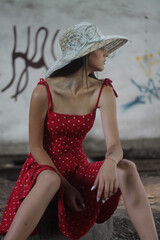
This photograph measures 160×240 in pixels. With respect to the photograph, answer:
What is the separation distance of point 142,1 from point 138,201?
529 cm

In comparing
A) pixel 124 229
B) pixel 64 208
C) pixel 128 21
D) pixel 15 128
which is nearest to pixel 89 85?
pixel 64 208

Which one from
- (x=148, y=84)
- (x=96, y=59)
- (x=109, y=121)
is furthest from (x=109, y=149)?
(x=148, y=84)

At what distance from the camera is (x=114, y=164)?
2072 millimetres

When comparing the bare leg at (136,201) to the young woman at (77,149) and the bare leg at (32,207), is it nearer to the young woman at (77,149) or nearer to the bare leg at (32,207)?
the young woman at (77,149)

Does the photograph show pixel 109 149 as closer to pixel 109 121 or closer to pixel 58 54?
pixel 109 121

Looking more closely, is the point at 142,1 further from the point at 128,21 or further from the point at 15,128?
the point at 15,128

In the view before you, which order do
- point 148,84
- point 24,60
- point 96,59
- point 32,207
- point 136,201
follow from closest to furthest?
point 32,207
point 136,201
point 96,59
point 24,60
point 148,84

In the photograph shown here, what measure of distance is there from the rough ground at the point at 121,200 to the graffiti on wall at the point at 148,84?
5.21ft

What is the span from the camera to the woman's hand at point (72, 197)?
2.14m

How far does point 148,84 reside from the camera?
22.0ft

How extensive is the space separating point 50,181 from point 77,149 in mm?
514

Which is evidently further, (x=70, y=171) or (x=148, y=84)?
(x=148, y=84)

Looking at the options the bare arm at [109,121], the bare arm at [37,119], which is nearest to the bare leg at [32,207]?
the bare arm at [37,119]

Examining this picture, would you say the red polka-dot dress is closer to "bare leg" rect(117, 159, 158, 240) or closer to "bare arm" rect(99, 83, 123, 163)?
"bare arm" rect(99, 83, 123, 163)
